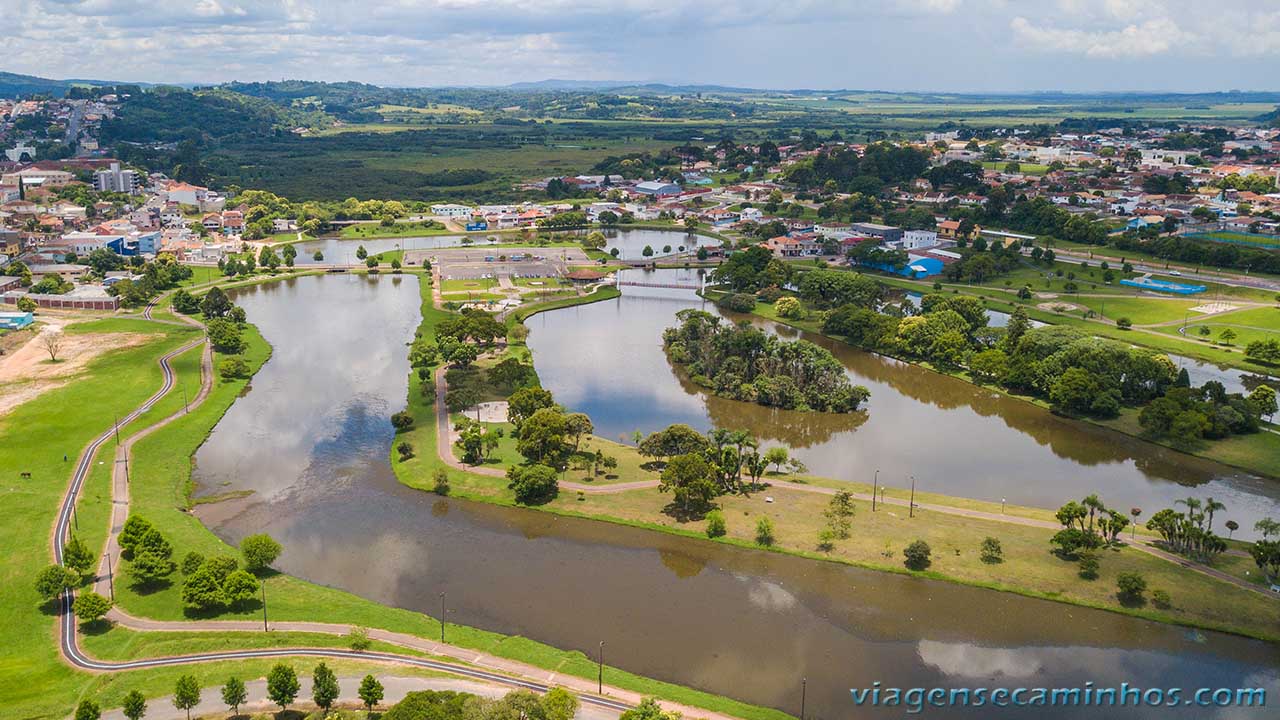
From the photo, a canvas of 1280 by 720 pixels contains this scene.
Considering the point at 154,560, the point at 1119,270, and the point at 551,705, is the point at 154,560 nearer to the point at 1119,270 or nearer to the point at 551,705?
the point at 551,705

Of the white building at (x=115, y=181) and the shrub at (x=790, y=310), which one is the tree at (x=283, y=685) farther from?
the white building at (x=115, y=181)

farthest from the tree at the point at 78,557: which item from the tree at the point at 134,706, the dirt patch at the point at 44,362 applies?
the dirt patch at the point at 44,362

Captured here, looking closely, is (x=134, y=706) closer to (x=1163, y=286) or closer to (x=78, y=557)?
(x=78, y=557)

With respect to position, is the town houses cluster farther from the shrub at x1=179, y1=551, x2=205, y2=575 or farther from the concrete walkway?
the concrete walkway

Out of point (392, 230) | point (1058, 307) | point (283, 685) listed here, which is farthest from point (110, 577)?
point (392, 230)

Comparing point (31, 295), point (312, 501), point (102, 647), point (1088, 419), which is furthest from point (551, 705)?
point (31, 295)

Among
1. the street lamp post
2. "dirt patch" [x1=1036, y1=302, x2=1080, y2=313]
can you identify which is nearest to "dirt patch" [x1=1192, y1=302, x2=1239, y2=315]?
"dirt patch" [x1=1036, y1=302, x2=1080, y2=313]
